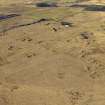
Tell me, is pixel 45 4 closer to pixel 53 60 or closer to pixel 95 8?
pixel 95 8

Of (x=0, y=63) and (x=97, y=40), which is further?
(x=97, y=40)

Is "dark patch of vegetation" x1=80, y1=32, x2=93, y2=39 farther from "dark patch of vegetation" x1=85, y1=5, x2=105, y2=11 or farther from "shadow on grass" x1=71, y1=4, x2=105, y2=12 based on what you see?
"dark patch of vegetation" x1=85, y1=5, x2=105, y2=11

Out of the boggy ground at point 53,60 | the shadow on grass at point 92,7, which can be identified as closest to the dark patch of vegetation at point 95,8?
the shadow on grass at point 92,7

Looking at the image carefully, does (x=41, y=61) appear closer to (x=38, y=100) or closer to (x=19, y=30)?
(x=38, y=100)

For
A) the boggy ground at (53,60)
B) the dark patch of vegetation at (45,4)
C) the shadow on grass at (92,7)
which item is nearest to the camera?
the boggy ground at (53,60)

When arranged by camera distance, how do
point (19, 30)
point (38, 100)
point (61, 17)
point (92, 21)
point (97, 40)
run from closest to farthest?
point (38, 100), point (97, 40), point (19, 30), point (92, 21), point (61, 17)

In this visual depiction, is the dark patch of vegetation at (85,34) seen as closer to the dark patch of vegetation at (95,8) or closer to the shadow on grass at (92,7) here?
the shadow on grass at (92,7)

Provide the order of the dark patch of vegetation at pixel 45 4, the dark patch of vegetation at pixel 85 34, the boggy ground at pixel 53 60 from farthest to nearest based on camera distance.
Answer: the dark patch of vegetation at pixel 45 4 → the dark patch of vegetation at pixel 85 34 → the boggy ground at pixel 53 60

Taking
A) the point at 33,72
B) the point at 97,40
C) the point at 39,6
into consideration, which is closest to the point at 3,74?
the point at 33,72

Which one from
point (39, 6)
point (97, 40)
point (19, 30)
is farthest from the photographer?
point (39, 6)
